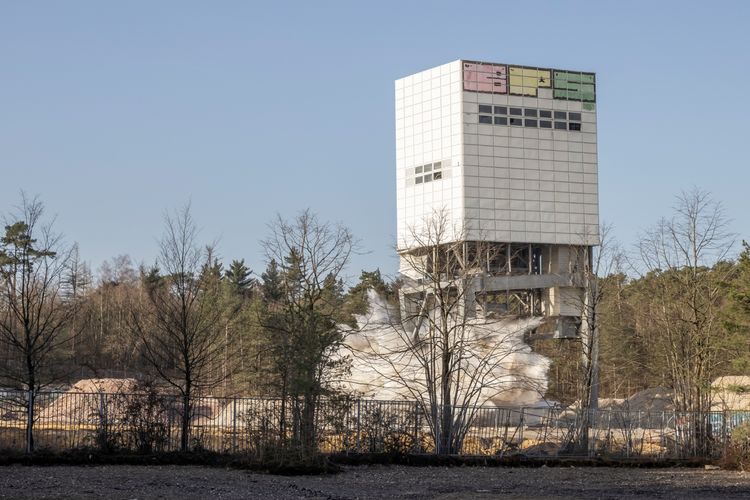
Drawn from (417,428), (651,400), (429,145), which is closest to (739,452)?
(417,428)

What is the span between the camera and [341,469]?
30.9 meters

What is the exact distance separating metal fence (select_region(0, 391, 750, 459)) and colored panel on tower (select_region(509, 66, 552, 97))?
20998mm

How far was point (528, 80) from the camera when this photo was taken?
57688 millimetres

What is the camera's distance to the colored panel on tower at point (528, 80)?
57219mm

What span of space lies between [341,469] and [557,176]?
3028 cm

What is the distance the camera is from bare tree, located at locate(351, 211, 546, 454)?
124 feet

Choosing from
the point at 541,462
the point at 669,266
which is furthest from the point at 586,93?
the point at 541,462

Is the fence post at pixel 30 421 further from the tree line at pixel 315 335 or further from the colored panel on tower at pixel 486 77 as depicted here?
the colored panel on tower at pixel 486 77

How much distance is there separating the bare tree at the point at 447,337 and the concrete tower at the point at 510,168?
1.47m

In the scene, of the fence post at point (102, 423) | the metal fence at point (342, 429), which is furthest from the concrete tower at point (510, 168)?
the fence post at point (102, 423)

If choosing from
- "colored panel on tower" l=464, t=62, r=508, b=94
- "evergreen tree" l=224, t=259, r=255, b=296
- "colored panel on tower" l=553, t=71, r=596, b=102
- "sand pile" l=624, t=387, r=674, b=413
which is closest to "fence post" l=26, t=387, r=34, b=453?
"colored panel on tower" l=464, t=62, r=508, b=94

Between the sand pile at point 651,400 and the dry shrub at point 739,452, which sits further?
the sand pile at point 651,400

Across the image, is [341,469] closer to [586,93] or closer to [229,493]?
[229,493]

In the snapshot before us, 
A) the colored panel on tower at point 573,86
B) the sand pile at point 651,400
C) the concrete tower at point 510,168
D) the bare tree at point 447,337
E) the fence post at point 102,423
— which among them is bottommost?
the sand pile at point 651,400
